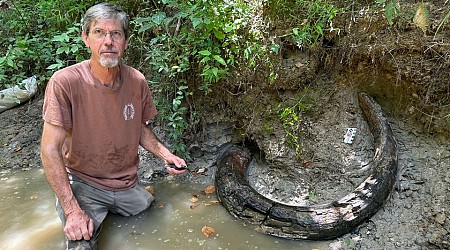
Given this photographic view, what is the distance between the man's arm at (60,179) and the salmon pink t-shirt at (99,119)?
0.09 m

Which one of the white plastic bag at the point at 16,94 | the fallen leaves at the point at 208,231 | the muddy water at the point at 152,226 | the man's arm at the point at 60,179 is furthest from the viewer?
the white plastic bag at the point at 16,94

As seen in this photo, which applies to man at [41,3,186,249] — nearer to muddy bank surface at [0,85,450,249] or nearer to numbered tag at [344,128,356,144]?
muddy bank surface at [0,85,450,249]

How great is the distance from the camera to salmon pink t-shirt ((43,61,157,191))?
8.47 ft

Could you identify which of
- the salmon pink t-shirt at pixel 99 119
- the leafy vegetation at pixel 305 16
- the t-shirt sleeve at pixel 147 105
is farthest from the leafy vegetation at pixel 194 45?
the salmon pink t-shirt at pixel 99 119

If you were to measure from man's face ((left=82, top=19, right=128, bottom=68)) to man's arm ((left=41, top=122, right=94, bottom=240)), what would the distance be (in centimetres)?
57

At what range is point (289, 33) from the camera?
359cm

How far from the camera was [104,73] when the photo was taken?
107 inches

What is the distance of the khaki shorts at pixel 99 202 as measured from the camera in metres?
2.69

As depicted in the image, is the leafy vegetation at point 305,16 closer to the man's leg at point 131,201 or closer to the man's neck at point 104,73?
the man's neck at point 104,73

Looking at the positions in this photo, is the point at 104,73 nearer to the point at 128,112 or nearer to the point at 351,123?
the point at 128,112

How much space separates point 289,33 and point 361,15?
2.23 ft

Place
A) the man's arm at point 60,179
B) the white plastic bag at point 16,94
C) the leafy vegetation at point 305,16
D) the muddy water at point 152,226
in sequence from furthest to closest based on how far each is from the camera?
the white plastic bag at point 16,94
the leafy vegetation at point 305,16
the muddy water at point 152,226
the man's arm at point 60,179

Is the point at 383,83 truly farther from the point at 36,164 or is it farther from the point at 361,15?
the point at 36,164

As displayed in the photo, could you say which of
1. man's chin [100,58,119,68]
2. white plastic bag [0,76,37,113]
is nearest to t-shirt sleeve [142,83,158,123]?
man's chin [100,58,119,68]
